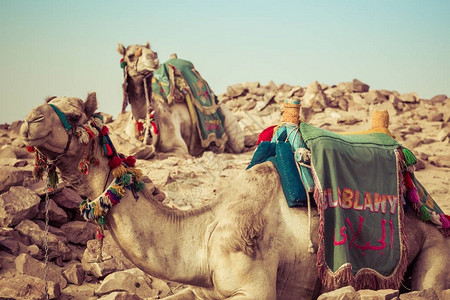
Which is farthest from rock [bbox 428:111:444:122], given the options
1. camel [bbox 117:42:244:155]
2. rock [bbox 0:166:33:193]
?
rock [bbox 0:166:33:193]

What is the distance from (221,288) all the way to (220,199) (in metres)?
0.74

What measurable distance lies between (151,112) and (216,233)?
25.2ft

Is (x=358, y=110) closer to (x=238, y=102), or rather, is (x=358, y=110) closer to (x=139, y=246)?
(x=238, y=102)

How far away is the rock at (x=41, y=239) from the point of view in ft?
20.7

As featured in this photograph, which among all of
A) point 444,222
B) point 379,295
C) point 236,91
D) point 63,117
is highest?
point 63,117

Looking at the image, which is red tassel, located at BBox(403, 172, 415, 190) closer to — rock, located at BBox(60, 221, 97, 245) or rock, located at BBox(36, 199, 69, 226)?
rock, located at BBox(60, 221, 97, 245)

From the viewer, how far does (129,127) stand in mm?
12148

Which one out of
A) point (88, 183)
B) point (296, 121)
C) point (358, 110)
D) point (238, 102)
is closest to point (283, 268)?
point (296, 121)

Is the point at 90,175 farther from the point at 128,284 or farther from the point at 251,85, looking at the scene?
the point at 251,85

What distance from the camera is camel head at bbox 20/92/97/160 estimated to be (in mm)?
3898

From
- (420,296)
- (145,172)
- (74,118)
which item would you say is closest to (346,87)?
(145,172)

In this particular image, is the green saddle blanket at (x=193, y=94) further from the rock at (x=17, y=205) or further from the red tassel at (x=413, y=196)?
the red tassel at (x=413, y=196)

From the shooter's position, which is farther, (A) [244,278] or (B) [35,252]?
(B) [35,252]

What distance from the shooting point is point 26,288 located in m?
5.13
